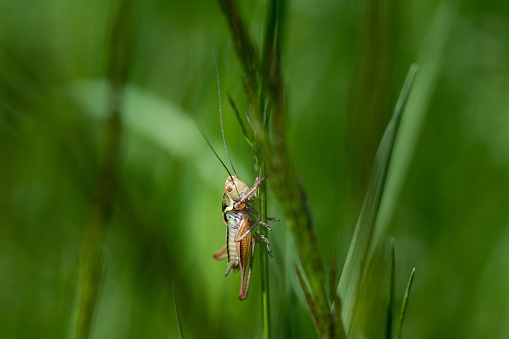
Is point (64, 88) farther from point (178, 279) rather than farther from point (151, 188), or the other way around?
point (178, 279)

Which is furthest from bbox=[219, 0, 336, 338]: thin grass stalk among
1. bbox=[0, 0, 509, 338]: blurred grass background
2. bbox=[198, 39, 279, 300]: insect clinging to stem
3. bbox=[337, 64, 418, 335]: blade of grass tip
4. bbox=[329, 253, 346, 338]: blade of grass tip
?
bbox=[198, 39, 279, 300]: insect clinging to stem

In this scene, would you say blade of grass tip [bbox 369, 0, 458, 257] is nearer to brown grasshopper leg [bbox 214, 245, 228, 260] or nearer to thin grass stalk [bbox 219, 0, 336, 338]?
thin grass stalk [bbox 219, 0, 336, 338]

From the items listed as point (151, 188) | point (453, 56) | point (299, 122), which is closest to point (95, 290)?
point (151, 188)

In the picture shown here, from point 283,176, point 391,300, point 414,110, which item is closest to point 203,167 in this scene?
point 414,110

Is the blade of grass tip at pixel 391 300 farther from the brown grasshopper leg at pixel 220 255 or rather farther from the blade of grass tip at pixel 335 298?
the brown grasshopper leg at pixel 220 255

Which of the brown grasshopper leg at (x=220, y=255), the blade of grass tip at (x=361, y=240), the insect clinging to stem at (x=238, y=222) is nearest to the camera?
the blade of grass tip at (x=361, y=240)

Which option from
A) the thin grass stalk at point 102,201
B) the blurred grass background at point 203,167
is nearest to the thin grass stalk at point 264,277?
the blurred grass background at point 203,167
